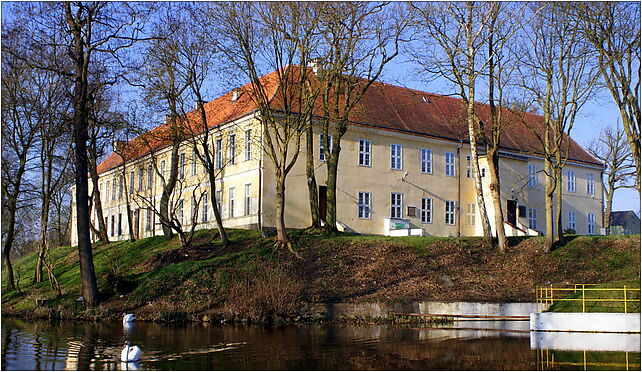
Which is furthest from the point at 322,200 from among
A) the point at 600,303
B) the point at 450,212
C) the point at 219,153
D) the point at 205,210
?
the point at 600,303

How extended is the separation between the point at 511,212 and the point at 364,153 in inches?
463

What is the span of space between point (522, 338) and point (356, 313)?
290 inches

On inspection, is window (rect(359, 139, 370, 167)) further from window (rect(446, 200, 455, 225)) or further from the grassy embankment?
the grassy embankment

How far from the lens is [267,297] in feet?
79.4

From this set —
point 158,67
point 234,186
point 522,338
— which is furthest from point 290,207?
point 522,338

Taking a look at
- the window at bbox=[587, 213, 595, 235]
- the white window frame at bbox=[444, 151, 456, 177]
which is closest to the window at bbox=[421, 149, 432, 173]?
the white window frame at bbox=[444, 151, 456, 177]

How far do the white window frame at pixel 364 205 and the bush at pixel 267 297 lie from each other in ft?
49.8

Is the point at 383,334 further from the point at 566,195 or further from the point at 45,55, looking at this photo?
the point at 566,195

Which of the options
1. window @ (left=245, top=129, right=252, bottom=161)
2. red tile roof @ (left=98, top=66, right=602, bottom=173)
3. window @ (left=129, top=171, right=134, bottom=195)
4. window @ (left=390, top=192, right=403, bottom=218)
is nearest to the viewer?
window @ (left=245, top=129, right=252, bottom=161)

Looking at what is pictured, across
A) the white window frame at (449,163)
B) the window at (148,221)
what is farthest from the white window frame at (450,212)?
the window at (148,221)

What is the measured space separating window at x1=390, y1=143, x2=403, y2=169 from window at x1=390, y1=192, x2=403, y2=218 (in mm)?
1678

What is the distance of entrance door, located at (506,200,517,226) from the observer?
1791 inches

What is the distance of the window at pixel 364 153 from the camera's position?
40.5 metres

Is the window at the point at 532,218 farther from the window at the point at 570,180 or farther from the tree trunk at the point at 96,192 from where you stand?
the tree trunk at the point at 96,192
